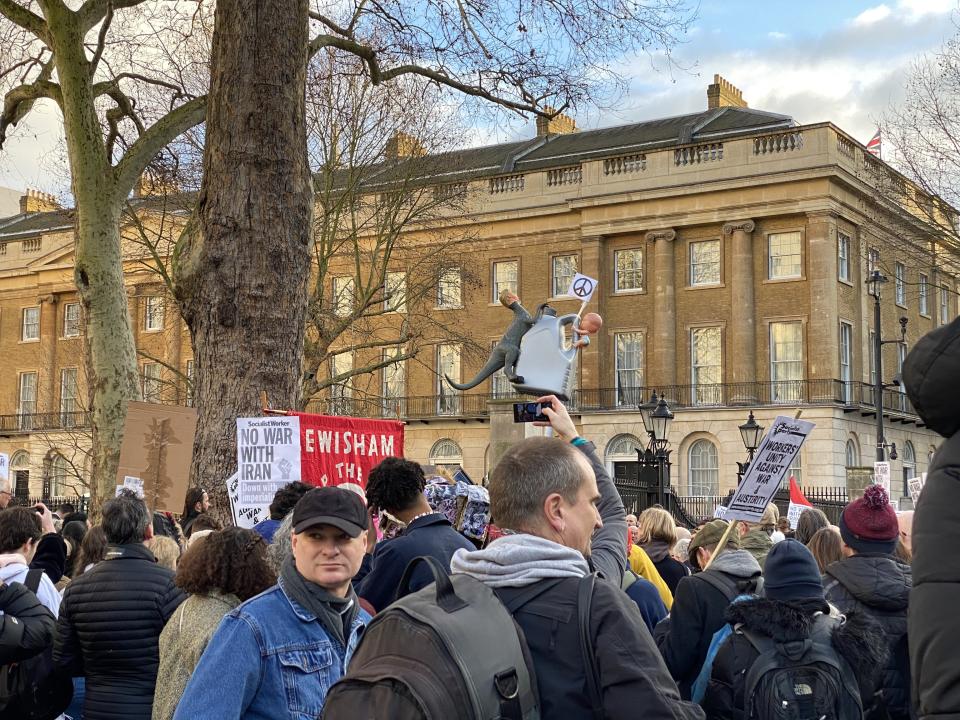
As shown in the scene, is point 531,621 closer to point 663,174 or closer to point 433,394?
point 663,174

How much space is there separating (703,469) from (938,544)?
144 feet

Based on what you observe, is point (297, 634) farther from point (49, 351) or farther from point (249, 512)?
point (49, 351)

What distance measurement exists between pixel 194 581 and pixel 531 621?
6.46ft

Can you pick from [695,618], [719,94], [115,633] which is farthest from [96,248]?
[719,94]

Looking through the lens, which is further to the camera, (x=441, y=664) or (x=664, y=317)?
(x=664, y=317)

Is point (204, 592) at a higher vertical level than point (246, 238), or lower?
lower

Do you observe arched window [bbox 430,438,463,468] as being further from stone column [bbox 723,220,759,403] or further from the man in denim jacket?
the man in denim jacket

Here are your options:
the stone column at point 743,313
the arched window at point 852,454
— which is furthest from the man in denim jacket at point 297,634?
the arched window at point 852,454

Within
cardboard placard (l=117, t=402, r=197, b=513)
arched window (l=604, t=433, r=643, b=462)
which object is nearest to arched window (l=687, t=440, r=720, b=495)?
arched window (l=604, t=433, r=643, b=462)

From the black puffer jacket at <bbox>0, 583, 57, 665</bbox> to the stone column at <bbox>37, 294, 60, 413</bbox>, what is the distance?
5789cm

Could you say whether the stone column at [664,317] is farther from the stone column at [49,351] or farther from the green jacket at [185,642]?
the green jacket at [185,642]

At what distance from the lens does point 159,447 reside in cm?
1072

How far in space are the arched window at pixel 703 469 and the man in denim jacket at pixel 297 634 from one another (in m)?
42.0

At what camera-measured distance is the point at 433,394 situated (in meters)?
52.0
